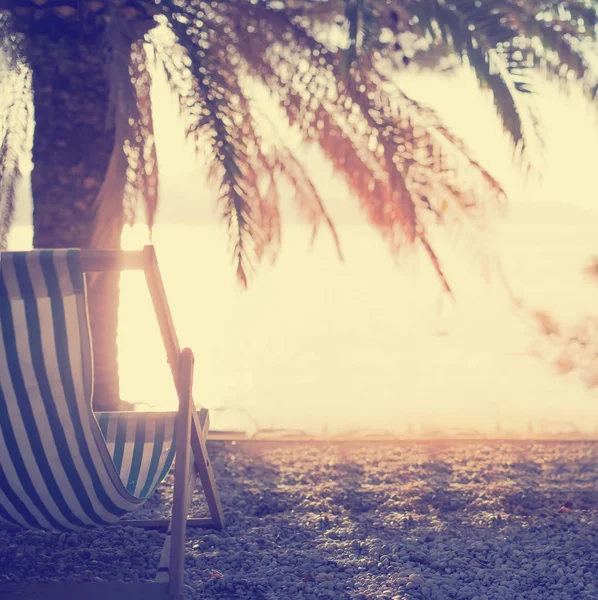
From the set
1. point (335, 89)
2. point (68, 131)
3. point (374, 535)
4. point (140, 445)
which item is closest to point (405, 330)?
point (335, 89)

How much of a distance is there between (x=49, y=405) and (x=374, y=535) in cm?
161

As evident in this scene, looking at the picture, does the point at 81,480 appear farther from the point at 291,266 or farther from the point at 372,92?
the point at 291,266

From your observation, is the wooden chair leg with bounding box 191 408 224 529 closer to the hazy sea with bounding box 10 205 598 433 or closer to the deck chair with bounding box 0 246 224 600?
the deck chair with bounding box 0 246 224 600

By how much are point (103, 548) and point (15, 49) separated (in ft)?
9.86

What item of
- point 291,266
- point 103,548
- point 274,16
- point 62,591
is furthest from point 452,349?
point 291,266

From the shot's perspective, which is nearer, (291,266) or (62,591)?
(62,591)

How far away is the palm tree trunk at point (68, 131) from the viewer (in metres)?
4.27

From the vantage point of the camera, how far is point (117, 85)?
12.6 feet

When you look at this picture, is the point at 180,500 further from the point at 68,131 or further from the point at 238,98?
the point at 238,98

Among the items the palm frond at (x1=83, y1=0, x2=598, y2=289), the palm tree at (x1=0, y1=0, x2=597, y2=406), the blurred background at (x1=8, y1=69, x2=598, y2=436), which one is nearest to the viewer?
the palm frond at (x1=83, y1=0, x2=598, y2=289)

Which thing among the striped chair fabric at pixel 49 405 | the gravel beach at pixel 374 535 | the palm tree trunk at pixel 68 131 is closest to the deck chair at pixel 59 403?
the striped chair fabric at pixel 49 405

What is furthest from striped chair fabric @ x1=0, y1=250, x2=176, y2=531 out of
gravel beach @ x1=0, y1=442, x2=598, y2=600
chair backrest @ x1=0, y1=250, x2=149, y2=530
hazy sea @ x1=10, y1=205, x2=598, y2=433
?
hazy sea @ x1=10, y1=205, x2=598, y2=433

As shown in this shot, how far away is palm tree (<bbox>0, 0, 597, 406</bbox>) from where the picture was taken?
3887mm

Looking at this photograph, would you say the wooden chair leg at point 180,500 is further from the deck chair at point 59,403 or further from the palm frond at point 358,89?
the palm frond at point 358,89
